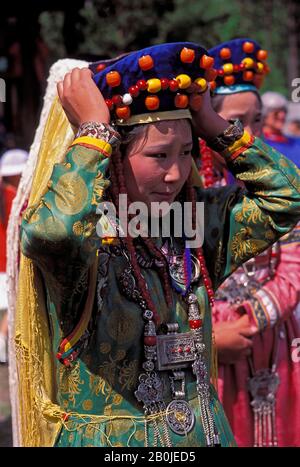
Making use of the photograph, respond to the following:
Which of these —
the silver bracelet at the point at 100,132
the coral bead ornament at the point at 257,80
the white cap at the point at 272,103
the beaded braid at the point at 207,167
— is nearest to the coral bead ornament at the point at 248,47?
the coral bead ornament at the point at 257,80

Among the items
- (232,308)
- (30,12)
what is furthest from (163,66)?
(30,12)

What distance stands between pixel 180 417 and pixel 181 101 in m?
0.94

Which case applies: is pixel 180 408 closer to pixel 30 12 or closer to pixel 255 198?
pixel 255 198

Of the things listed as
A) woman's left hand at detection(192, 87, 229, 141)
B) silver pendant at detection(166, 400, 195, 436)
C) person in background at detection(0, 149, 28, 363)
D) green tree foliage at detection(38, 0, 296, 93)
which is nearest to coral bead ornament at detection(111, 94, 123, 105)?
woman's left hand at detection(192, 87, 229, 141)

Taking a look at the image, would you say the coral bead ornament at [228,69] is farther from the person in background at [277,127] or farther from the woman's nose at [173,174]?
the person in background at [277,127]

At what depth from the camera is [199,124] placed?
2.85 m

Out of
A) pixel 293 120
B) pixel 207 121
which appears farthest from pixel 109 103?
pixel 293 120

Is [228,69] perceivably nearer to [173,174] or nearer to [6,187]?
[173,174]

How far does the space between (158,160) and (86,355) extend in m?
0.61

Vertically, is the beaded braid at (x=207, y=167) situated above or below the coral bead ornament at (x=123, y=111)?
above

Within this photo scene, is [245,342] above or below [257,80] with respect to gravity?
below

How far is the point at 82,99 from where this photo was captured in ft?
8.23

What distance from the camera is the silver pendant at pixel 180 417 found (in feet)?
8.54

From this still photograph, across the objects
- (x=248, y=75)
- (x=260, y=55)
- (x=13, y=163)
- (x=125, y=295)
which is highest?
(x=13, y=163)
